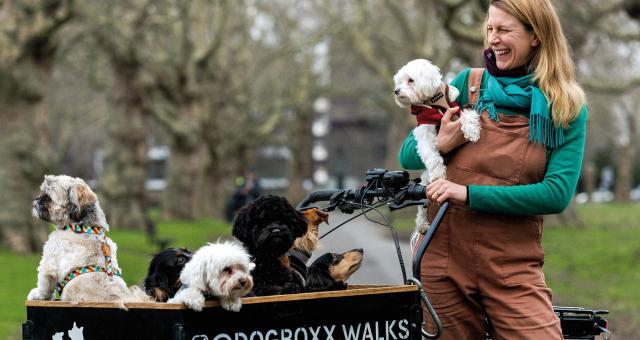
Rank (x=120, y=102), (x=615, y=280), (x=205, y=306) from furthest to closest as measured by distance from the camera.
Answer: (x=120, y=102) → (x=615, y=280) → (x=205, y=306)

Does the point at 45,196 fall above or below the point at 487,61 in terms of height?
below

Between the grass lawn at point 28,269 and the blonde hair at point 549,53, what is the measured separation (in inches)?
129

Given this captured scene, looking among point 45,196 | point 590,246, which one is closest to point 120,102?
point 590,246

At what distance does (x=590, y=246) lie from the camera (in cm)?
2023

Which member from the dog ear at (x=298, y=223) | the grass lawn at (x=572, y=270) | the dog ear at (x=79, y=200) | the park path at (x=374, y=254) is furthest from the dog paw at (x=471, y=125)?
the grass lawn at (x=572, y=270)

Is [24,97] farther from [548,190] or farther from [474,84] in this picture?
[548,190]

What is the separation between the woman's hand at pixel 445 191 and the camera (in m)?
3.29

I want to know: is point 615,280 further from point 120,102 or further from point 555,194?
point 120,102

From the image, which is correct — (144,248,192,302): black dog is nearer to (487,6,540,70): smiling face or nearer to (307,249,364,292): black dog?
(307,249,364,292): black dog

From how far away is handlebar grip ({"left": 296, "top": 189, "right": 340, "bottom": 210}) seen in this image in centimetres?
390

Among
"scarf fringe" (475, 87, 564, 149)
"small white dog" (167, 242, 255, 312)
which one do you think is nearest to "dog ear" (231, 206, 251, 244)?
"small white dog" (167, 242, 255, 312)

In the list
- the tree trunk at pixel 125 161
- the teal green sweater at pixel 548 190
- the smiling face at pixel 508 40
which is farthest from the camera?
the tree trunk at pixel 125 161

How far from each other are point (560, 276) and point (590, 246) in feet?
18.6

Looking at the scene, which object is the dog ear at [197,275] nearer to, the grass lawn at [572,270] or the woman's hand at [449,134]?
the woman's hand at [449,134]
